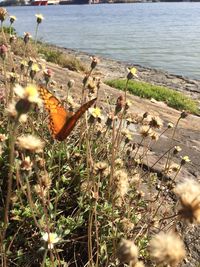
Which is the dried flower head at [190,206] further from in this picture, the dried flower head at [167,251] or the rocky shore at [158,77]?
the rocky shore at [158,77]

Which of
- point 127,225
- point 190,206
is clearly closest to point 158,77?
point 127,225

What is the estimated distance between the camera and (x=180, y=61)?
2012 cm

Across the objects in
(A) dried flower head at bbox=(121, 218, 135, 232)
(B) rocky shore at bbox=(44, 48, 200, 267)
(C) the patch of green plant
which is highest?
(A) dried flower head at bbox=(121, 218, 135, 232)

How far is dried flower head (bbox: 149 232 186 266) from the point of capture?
4.35 ft

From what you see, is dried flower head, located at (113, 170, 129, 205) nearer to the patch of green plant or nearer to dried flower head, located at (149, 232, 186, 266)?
dried flower head, located at (149, 232, 186, 266)

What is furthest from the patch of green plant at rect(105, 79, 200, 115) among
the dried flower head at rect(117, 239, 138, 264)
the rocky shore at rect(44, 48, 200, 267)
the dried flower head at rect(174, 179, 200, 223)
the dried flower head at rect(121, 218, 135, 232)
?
the dried flower head at rect(117, 239, 138, 264)

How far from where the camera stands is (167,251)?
134cm

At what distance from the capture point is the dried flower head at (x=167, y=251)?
1327mm

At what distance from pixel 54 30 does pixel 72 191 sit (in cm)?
3341

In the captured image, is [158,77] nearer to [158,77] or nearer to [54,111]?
[158,77]

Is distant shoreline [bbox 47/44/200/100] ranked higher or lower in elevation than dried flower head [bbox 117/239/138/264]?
lower

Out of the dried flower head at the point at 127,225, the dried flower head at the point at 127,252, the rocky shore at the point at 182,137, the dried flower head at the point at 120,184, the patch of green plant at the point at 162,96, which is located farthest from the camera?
the patch of green plant at the point at 162,96

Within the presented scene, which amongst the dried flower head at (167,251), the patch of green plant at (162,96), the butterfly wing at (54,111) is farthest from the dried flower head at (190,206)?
the patch of green plant at (162,96)

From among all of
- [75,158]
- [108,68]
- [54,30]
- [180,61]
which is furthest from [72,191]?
[54,30]
